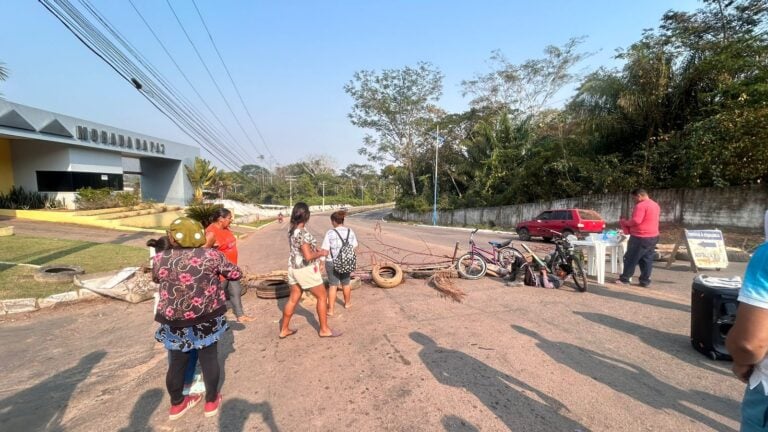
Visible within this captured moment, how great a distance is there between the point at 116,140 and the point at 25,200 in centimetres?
629

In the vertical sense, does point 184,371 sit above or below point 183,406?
above

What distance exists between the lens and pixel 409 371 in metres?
3.79

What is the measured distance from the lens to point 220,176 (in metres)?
53.1

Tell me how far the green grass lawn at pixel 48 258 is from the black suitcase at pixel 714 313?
10110 millimetres

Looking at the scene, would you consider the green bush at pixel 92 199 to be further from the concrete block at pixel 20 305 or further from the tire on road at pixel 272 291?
the tire on road at pixel 272 291

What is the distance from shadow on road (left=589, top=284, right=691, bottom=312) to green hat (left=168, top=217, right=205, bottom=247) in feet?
21.2

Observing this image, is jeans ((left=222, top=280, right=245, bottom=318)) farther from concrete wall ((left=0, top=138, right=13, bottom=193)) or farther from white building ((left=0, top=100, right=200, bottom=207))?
concrete wall ((left=0, top=138, right=13, bottom=193))

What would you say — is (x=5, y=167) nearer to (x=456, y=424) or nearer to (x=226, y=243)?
(x=226, y=243)

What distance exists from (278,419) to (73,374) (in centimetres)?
286

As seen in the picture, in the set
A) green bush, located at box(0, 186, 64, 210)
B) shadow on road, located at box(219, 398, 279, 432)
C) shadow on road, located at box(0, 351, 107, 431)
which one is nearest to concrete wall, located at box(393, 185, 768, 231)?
shadow on road, located at box(219, 398, 279, 432)

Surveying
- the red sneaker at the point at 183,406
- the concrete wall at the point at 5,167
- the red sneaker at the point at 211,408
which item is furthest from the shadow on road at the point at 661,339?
the concrete wall at the point at 5,167

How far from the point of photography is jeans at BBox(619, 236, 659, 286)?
6.48 metres

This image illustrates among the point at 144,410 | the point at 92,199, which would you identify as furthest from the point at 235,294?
the point at 92,199

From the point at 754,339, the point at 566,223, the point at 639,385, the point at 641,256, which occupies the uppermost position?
the point at 754,339
